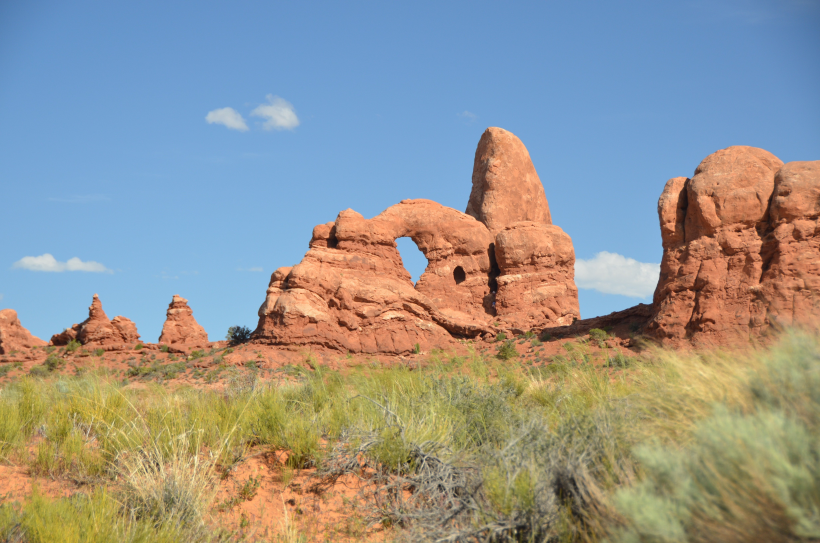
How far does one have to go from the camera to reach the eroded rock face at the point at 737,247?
17766mm

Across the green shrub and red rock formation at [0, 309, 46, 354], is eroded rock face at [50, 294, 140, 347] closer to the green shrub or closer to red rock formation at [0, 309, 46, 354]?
red rock formation at [0, 309, 46, 354]

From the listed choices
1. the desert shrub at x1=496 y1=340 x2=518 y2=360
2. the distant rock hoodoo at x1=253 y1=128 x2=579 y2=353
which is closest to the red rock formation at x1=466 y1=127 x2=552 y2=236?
the distant rock hoodoo at x1=253 y1=128 x2=579 y2=353

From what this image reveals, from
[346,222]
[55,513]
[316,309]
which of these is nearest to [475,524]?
[55,513]

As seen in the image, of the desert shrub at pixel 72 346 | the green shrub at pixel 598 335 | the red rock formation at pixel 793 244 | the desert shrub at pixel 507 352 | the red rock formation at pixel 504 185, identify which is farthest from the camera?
the red rock formation at pixel 504 185

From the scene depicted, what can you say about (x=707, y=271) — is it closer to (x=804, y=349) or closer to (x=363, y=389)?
(x=363, y=389)

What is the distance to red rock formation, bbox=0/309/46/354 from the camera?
30.4 metres

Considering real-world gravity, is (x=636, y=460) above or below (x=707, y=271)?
below

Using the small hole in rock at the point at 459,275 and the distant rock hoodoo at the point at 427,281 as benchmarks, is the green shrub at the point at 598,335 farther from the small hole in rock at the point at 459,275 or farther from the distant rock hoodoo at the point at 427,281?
the small hole in rock at the point at 459,275

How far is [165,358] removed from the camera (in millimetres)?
25766

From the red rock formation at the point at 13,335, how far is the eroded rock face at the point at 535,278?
980 inches

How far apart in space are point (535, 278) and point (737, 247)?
1153 cm

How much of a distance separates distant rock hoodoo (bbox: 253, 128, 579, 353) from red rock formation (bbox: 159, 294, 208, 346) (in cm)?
752

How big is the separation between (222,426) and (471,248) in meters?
24.3

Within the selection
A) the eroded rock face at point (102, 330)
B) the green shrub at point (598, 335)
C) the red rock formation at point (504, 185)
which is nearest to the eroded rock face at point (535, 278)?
the red rock formation at point (504, 185)
